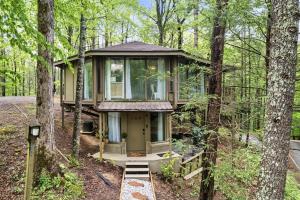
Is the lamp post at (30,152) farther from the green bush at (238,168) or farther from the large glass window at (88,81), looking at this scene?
the large glass window at (88,81)

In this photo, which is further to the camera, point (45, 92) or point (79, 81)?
point (79, 81)

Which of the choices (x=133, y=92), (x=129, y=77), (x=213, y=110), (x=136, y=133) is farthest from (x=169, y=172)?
(x=213, y=110)

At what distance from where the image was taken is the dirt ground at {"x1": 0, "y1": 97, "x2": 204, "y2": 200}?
22.8ft

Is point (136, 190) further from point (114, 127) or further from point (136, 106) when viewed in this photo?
point (114, 127)

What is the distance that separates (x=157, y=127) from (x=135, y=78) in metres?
3.01

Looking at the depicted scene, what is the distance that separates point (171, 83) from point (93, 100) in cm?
432

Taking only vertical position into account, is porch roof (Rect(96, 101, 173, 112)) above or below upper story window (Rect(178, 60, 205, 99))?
below

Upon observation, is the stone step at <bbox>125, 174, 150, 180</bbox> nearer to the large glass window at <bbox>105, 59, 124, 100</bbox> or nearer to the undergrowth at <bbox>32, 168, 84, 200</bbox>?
the undergrowth at <bbox>32, 168, 84, 200</bbox>

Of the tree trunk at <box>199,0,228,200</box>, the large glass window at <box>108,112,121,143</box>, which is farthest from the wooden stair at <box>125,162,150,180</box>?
the tree trunk at <box>199,0,228,200</box>

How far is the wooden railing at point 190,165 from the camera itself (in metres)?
11.7

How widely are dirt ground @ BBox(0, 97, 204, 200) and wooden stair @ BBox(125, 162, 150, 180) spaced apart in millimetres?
387

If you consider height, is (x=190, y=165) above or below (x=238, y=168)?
below

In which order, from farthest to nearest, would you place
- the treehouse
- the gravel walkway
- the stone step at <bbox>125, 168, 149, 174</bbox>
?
the treehouse → the stone step at <bbox>125, 168, 149, 174</bbox> → the gravel walkway

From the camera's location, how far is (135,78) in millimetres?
13430
